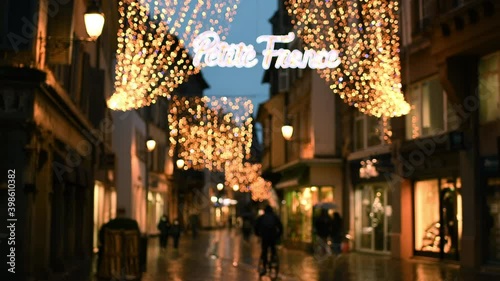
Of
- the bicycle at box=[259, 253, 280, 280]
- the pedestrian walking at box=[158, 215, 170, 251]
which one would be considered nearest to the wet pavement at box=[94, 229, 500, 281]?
the bicycle at box=[259, 253, 280, 280]

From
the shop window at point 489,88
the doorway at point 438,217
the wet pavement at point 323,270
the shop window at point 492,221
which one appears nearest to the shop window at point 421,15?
the shop window at point 489,88

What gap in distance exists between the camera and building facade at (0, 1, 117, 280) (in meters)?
16.1

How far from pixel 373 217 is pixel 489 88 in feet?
35.6

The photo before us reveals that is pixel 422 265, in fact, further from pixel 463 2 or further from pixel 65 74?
pixel 65 74

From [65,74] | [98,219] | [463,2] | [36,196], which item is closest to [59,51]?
[36,196]

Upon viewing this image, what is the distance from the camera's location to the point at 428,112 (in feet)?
86.3

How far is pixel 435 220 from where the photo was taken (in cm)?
2616

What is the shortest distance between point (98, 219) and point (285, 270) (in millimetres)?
13362

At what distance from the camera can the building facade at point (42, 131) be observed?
1606 centimetres

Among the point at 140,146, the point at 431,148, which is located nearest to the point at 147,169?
the point at 140,146

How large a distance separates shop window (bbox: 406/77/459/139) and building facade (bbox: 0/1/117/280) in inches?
436

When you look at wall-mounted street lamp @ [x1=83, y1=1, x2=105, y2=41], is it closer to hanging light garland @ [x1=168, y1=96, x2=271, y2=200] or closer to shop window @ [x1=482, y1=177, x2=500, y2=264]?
shop window @ [x1=482, y1=177, x2=500, y2=264]

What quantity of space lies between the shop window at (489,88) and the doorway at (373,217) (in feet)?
27.8

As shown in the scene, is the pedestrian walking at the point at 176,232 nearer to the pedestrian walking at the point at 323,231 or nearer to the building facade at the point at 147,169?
the building facade at the point at 147,169
